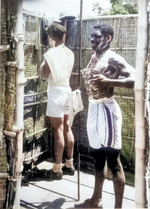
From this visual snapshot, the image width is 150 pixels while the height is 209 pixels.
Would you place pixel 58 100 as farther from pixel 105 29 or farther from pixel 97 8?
pixel 97 8

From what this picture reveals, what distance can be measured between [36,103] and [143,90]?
3.72 feet

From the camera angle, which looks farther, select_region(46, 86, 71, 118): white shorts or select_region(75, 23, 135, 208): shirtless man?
select_region(46, 86, 71, 118): white shorts

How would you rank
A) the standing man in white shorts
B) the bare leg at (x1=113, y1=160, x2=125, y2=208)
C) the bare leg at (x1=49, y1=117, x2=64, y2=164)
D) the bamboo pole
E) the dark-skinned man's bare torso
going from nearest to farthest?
the bamboo pole → the dark-skinned man's bare torso → the bare leg at (x1=113, y1=160, x2=125, y2=208) → the standing man in white shorts → the bare leg at (x1=49, y1=117, x2=64, y2=164)

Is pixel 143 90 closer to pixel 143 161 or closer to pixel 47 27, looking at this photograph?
pixel 143 161

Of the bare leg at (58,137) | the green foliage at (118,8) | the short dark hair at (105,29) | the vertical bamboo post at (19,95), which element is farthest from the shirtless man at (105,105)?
the vertical bamboo post at (19,95)

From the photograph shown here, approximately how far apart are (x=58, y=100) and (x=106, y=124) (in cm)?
55

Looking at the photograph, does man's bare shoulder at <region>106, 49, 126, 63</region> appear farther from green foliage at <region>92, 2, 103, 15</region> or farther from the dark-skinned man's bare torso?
green foliage at <region>92, 2, 103, 15</region>

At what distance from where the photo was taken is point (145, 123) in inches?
104

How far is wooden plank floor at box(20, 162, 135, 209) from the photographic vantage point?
9.30ft

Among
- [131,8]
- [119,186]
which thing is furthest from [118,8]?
[119,186]

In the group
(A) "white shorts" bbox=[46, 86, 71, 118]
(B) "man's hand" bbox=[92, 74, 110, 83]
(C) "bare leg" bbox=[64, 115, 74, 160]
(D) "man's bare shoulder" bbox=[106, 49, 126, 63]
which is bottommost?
(C) "bare leg" bbox=[64, 115, 74, 160]

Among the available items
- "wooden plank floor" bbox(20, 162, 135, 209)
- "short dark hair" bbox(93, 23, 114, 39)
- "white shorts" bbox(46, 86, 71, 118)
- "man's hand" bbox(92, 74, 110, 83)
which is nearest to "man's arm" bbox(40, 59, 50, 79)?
"white shorts" bbox(46, 86, 71, 118)

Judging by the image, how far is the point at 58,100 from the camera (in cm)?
299

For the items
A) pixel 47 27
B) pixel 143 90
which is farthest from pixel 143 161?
pixel 47 27
